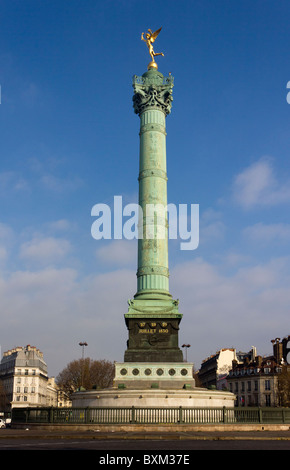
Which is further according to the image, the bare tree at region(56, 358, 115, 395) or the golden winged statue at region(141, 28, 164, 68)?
the bare tree at region(56, 358, 115, 395)

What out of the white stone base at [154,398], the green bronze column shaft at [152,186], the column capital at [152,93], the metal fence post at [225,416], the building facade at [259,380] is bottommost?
the metal fence post at [225,416]

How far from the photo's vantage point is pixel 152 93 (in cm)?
4516

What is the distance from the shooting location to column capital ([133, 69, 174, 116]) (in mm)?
45031

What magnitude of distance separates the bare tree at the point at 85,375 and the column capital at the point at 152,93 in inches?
1925

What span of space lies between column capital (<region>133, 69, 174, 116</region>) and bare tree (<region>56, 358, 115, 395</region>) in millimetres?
48885

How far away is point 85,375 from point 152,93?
5202 centimetres

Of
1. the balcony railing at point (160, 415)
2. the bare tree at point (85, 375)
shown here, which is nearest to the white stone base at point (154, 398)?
the balcony railing at point (160, 415)

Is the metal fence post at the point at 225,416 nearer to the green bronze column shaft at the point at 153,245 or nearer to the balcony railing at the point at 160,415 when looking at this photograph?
the balcony railing at the point at 160,415

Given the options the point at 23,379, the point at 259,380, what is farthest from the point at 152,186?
the point at 23,379

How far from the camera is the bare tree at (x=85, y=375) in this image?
81750mm

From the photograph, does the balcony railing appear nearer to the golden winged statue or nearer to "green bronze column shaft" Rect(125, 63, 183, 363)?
"green bronze column shaft" Rect(125, 63, 183, 363)

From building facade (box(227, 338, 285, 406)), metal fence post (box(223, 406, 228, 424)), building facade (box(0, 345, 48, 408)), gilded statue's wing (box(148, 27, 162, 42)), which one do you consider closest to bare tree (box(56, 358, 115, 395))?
building facade (box(0, 345, 48, 408))
